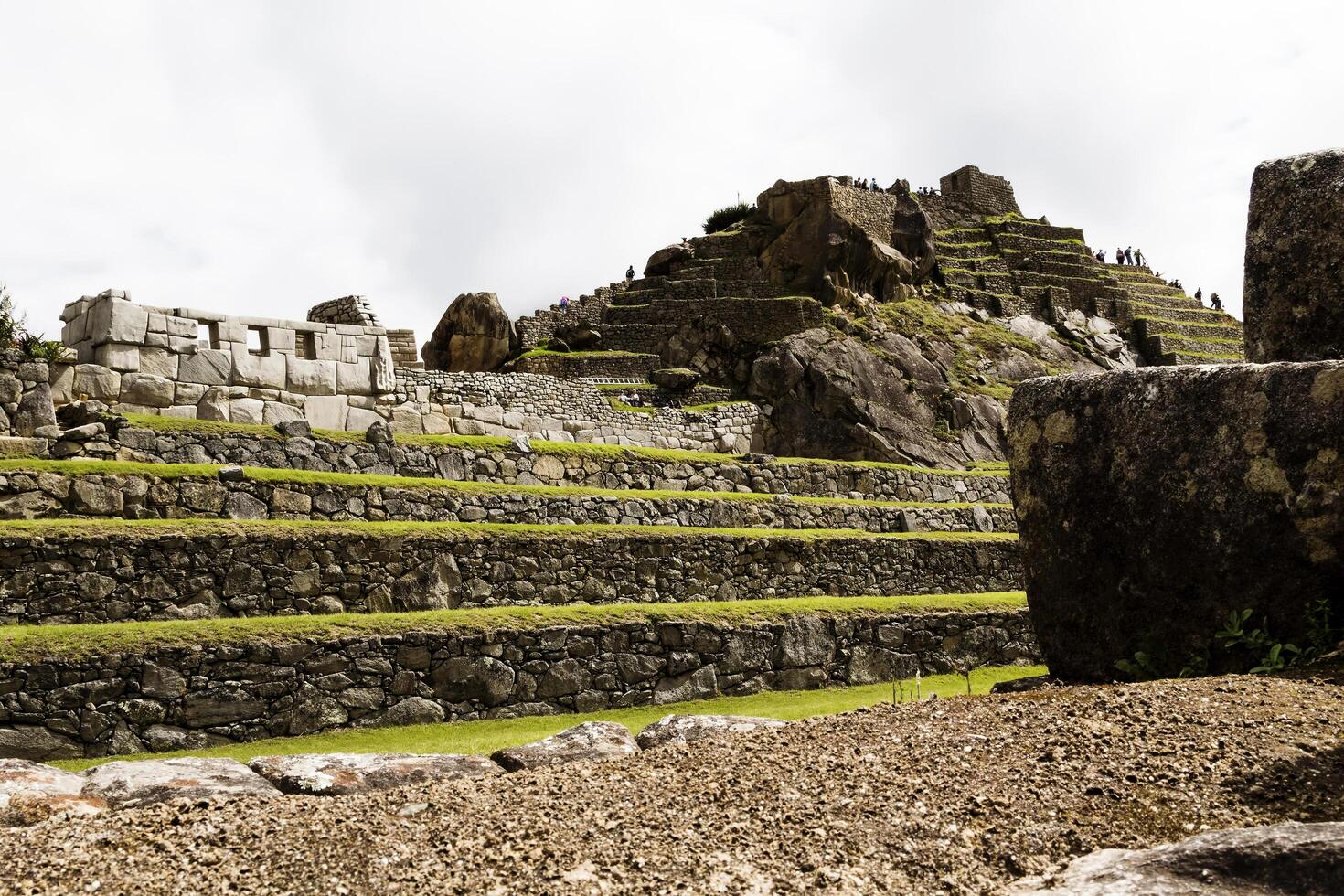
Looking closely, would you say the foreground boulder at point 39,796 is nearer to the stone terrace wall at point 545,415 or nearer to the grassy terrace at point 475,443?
the grassy terrace at point 475,443

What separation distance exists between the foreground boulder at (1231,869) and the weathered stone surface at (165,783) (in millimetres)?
2968

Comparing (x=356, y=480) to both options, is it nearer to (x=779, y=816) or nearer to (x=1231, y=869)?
(x=779, y=816)

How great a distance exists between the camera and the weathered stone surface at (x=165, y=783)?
14.1 feet

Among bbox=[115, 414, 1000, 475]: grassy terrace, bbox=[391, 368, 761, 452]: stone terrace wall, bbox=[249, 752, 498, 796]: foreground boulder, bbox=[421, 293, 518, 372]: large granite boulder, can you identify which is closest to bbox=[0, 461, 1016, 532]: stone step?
bbox=[115, 414, 1000, 475]: grassy terrace

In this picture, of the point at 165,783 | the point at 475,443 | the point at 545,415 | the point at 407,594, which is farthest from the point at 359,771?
the point at 545,415

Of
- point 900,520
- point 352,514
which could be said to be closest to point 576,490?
point 352,514

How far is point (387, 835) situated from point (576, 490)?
1062cm

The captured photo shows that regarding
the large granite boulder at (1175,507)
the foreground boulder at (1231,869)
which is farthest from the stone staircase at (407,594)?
the foreground boulder at (1231,869)

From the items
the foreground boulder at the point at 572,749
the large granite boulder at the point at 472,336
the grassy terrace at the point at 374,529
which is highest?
the large granite boulder at the point at 472,336

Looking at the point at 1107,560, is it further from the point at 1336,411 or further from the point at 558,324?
the point at 558,324

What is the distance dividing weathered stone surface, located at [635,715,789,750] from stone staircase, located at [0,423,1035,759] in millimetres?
4071

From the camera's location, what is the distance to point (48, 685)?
25.8 ft

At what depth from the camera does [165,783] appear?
441cm

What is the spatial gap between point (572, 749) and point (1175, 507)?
351 cm
